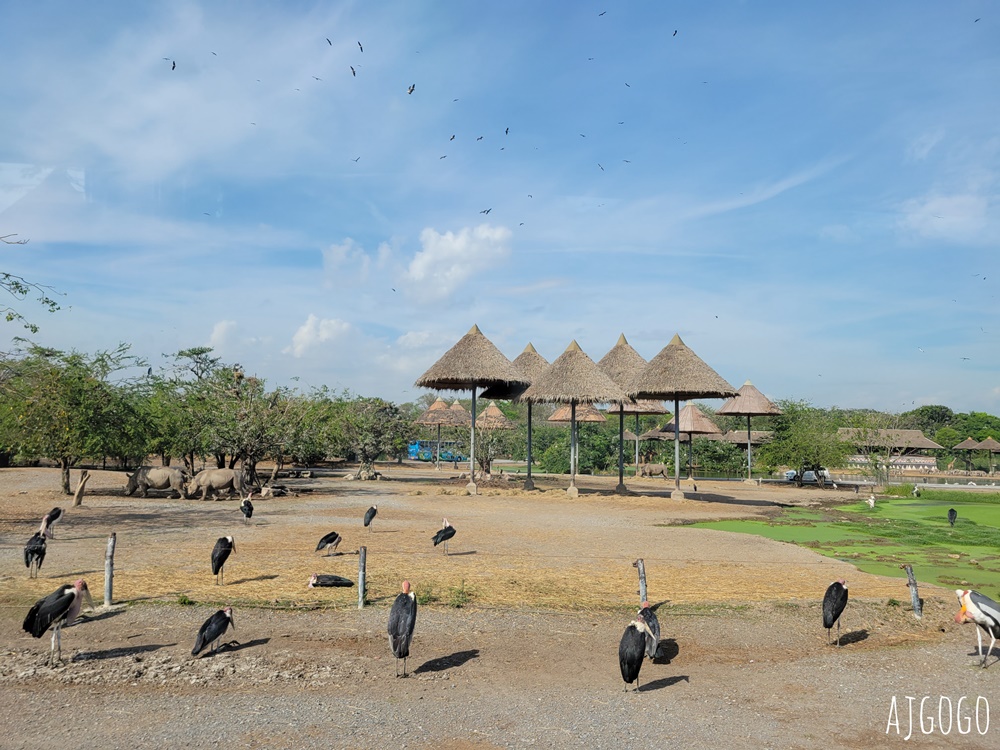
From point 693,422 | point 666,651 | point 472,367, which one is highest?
point 472,367

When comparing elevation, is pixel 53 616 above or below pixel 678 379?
below

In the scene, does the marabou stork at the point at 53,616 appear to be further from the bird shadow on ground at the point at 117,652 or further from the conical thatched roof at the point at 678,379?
the conical thatched roof at the point at 678,379

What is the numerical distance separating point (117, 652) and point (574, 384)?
817 inches

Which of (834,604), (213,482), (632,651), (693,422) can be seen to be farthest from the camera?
(693,422)

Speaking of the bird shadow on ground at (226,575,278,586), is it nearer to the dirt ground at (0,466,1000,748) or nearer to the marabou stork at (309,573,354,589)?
the dirt ground at (0,466,1000,748)

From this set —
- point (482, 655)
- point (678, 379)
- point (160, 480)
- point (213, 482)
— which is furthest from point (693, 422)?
point (482, 655)

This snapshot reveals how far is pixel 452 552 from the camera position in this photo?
13438 millimetres

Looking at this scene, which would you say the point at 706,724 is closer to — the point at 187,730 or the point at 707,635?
the point at 707,635

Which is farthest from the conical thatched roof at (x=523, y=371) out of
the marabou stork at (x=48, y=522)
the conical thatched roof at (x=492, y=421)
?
the marabou stork at (x=48, y=522)

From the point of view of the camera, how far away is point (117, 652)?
751 centimetres

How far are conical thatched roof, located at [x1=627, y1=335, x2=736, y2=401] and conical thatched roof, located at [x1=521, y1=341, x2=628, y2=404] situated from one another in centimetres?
108

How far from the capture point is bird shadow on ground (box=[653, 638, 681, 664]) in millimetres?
7704

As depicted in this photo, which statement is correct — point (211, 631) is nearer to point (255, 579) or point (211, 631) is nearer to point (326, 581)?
point (326, 581)

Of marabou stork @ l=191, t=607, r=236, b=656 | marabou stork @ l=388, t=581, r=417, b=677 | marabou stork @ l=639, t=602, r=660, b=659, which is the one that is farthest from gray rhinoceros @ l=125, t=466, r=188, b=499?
marabou stork @ l=639, t=602, r=660, b=659
